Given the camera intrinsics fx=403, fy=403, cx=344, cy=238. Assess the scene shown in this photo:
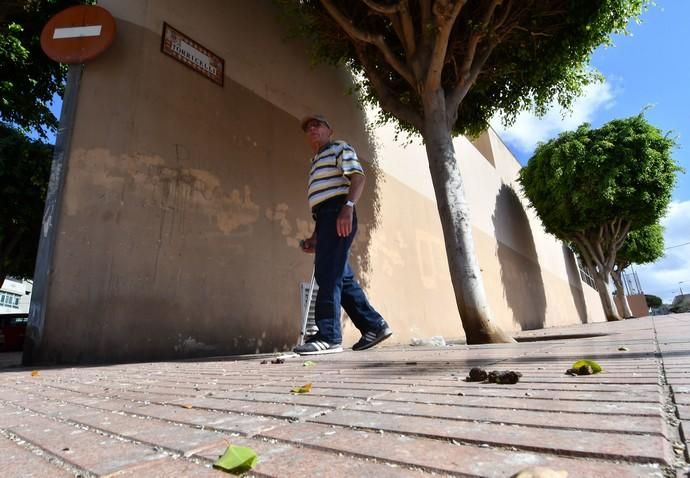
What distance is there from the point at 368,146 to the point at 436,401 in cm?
669

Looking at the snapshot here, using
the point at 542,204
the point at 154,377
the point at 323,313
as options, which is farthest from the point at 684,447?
the point at 542,204

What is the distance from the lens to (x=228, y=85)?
4859mm

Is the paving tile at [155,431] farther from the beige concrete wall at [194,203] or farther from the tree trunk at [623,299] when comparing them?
the tree trunk at [623,299]

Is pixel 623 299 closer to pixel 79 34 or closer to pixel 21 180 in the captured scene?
pixel 79 34

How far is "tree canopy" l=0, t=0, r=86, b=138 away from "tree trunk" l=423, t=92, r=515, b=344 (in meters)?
7.39

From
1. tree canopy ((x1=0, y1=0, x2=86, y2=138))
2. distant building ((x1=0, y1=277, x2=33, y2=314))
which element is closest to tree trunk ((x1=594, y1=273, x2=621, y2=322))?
tree canopy ((x1=0, y1=0, x2=86, y2=138))

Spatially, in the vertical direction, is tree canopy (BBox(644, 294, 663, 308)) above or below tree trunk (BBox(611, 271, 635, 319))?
above

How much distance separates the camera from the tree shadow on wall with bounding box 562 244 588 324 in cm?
2312

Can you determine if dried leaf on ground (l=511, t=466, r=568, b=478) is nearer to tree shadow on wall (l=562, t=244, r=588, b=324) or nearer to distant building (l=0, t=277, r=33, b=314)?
tree shadow on wall (l=562, t=244, r=588, b=324)

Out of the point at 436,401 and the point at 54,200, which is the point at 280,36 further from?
the point at 436,401

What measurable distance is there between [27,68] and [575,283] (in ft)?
89.2

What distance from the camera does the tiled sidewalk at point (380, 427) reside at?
0.61 m

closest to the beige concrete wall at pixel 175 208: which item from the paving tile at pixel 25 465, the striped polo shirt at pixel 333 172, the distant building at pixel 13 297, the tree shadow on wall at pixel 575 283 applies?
the striped polo shirt at pixel 333 172

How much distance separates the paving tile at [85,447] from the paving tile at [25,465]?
1.1 inches
